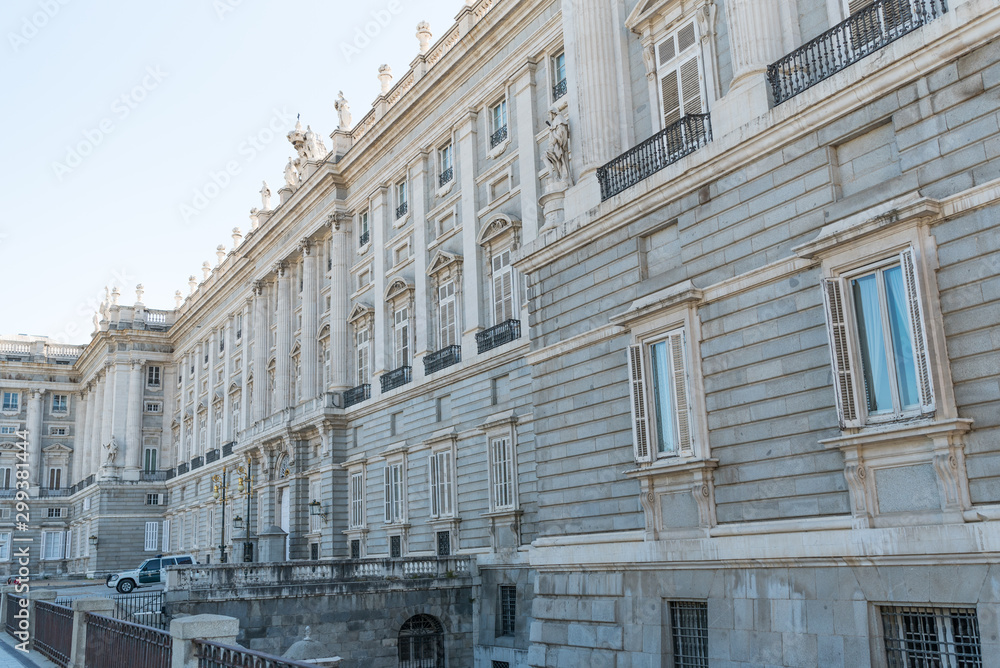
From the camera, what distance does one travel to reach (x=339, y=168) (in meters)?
38.7

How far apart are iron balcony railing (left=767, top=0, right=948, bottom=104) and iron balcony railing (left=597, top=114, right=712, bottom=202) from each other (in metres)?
1.68

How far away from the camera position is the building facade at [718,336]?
11.1 m

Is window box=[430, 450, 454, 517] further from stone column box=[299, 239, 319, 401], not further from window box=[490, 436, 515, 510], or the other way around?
stone column box=[299, 239, 319, 401]

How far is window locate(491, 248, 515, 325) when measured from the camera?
27516 millimetres

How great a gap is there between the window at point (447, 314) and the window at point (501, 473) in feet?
16.0

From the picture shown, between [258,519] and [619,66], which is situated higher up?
[619,66]

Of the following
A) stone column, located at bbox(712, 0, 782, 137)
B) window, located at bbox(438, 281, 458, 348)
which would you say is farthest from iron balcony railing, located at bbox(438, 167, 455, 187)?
stone column, located at bbox(712, 0, 782, 137)

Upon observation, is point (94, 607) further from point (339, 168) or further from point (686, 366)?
point (339, 168)

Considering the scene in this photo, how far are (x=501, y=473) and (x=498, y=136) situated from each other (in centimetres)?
1031

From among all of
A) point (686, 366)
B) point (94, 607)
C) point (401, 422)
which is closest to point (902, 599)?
point (686, 366)

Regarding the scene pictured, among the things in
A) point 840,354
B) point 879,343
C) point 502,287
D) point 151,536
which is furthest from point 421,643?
point 151,536

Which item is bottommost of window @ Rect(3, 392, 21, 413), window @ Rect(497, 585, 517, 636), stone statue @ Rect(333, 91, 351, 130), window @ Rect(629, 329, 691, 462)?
window @ Rect(497, 585, 517, 636)

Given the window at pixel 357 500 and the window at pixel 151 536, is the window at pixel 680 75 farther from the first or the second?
the window at pixel 151 536

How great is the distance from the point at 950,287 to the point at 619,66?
29.1 feet
